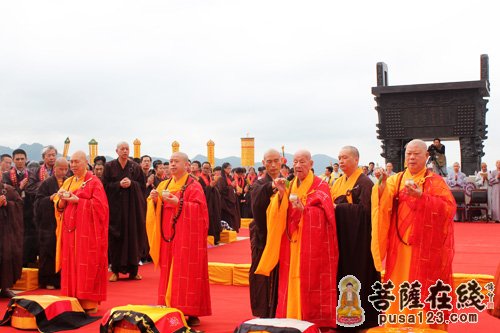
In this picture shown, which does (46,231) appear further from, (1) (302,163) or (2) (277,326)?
(2) (277,326)

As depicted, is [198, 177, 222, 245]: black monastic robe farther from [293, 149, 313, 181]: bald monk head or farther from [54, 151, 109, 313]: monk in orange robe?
[293, 149, 313, 181]: bald monk head

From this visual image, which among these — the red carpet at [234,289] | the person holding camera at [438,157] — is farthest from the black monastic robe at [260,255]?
the person holding camera at [438,157]

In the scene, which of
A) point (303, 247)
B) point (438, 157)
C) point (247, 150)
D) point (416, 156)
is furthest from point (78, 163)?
point (247, 150)

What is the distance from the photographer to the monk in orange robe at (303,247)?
14.8 ft

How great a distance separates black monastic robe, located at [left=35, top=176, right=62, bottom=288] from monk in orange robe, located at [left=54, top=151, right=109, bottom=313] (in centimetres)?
136

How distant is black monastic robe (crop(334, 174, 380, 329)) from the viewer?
4.79m

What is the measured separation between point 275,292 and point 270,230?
0.55 metres

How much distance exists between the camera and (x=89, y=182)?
19.1ft

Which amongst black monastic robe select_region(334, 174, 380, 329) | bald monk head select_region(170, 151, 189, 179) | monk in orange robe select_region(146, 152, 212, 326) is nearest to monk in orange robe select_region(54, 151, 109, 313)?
monk in orange robe select_region(146, 152, 212, 326)

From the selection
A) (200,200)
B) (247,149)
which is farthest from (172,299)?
(247,149)

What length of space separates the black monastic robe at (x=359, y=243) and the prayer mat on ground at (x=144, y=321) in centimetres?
139

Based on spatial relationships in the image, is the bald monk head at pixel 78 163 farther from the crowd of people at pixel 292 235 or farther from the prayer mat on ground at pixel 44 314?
the prayer mat on ground at pixel 44 314

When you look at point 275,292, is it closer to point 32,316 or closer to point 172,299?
point 172,299

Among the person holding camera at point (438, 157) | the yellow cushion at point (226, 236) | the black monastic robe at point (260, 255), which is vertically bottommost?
the yellow cushion at point (226, 236)
